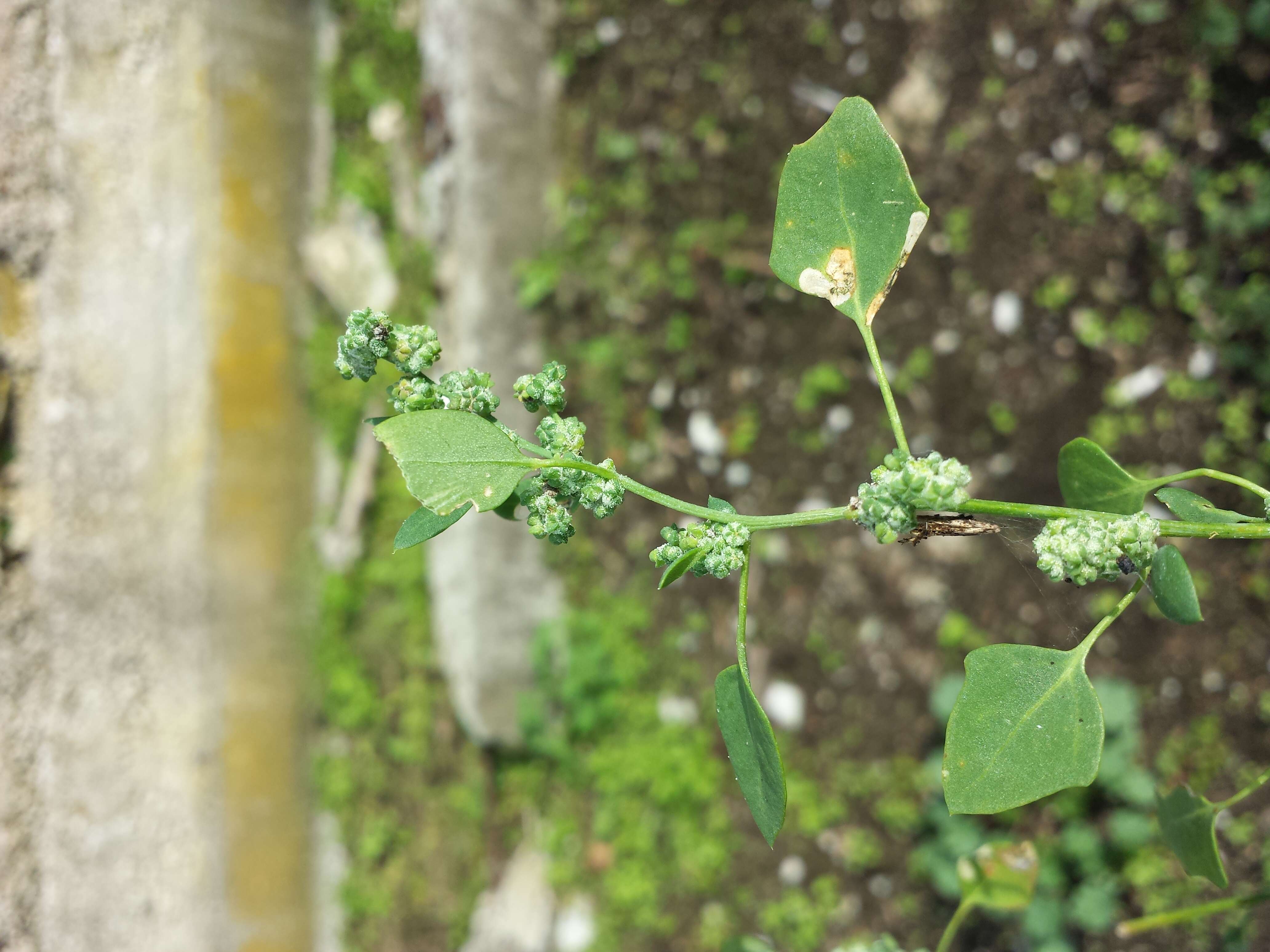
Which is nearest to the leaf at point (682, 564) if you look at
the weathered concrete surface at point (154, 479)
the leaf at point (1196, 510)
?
the leaf at point (1196, 510)

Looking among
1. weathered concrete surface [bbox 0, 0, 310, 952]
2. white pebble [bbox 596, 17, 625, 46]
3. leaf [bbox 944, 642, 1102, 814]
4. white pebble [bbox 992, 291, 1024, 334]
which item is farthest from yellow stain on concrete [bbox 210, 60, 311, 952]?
leaf [bbox 944, 642, 1102, 814]

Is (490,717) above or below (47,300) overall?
below

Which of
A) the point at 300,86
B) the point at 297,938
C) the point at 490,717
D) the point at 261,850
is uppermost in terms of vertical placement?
the point at 300,86

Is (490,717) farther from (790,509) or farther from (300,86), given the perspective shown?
(300,86)

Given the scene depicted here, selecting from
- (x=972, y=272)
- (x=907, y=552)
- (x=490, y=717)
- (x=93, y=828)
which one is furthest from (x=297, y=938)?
(x=972, y=272)

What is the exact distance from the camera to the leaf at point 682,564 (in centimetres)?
73

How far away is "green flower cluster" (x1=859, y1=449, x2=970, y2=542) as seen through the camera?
0.71m

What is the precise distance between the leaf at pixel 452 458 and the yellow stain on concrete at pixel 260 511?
1.99 m

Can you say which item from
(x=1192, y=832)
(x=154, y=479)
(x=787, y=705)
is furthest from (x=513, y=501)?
(x=154, y=479)

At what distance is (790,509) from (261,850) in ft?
Result: 6.12

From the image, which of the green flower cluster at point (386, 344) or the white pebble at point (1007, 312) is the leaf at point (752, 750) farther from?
the white pebble at point (1007, 312)

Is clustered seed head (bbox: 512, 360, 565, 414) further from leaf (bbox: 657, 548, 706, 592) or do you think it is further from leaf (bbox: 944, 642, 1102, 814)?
leaf (bbox: 944, 642, 1102, 814)

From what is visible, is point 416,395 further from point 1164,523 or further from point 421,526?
point 1164,523

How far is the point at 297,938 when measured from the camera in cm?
268
